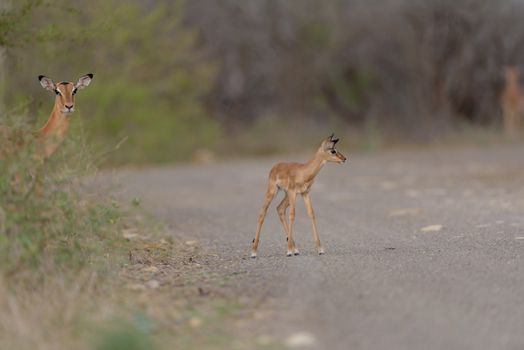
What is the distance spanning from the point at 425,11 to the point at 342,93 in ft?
13.1

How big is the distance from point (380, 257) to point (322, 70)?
25.7 m

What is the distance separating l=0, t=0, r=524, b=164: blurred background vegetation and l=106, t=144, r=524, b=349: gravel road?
961 cm

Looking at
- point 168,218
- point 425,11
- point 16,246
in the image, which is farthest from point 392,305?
point 425,11

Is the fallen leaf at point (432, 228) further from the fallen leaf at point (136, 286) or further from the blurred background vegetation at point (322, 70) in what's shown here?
the blurred background vegetation at point (322, 70)

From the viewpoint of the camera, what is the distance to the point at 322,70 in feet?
114

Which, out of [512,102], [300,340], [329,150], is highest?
[512,102]

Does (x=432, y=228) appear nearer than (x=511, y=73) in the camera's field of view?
Yes

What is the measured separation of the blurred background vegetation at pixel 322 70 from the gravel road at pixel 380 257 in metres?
9.61

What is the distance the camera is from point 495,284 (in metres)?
7.95

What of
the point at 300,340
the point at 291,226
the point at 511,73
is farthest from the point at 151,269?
the point at 511,73

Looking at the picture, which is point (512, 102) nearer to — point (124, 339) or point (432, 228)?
point (432, 228)

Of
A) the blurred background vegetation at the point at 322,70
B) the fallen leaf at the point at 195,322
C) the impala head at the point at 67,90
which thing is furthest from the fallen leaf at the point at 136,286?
the blurred background vegetation at the point at 322,70

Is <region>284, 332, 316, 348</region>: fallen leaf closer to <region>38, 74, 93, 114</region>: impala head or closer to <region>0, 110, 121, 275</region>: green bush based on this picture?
<region>0, 110, 121, 275</region>: green bush

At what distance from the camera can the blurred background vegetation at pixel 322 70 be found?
2958 centimetres
